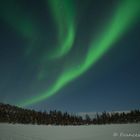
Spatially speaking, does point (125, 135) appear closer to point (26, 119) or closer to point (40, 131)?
point (40, 131)

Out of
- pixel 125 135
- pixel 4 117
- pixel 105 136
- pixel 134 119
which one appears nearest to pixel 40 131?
pixel 105 136

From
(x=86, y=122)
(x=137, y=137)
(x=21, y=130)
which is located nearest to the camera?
(x=137, y=137)

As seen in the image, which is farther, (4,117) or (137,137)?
(4,117)

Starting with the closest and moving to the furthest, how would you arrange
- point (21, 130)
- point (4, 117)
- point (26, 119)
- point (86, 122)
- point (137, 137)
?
point (137, 137)
point (21, 130)
point (26, 119)
point (4, 117)
point (86, 122)

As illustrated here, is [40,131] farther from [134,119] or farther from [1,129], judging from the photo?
[134,119]

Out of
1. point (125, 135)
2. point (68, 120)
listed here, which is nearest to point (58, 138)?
point (125, 135)

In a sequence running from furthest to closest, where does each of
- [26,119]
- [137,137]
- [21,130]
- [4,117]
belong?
1. [4,117]
2. [26,119]
3. [21,130]
4. [137,137]

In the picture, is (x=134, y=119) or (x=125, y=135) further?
(x=134, y=119)

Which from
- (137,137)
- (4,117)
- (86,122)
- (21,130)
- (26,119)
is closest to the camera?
(137,137)

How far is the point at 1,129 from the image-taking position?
32.7ft

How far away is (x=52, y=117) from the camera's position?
14859mm

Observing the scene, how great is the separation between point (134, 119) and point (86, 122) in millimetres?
3278

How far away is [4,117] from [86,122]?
5387 mm

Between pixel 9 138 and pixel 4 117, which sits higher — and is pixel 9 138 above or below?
below
